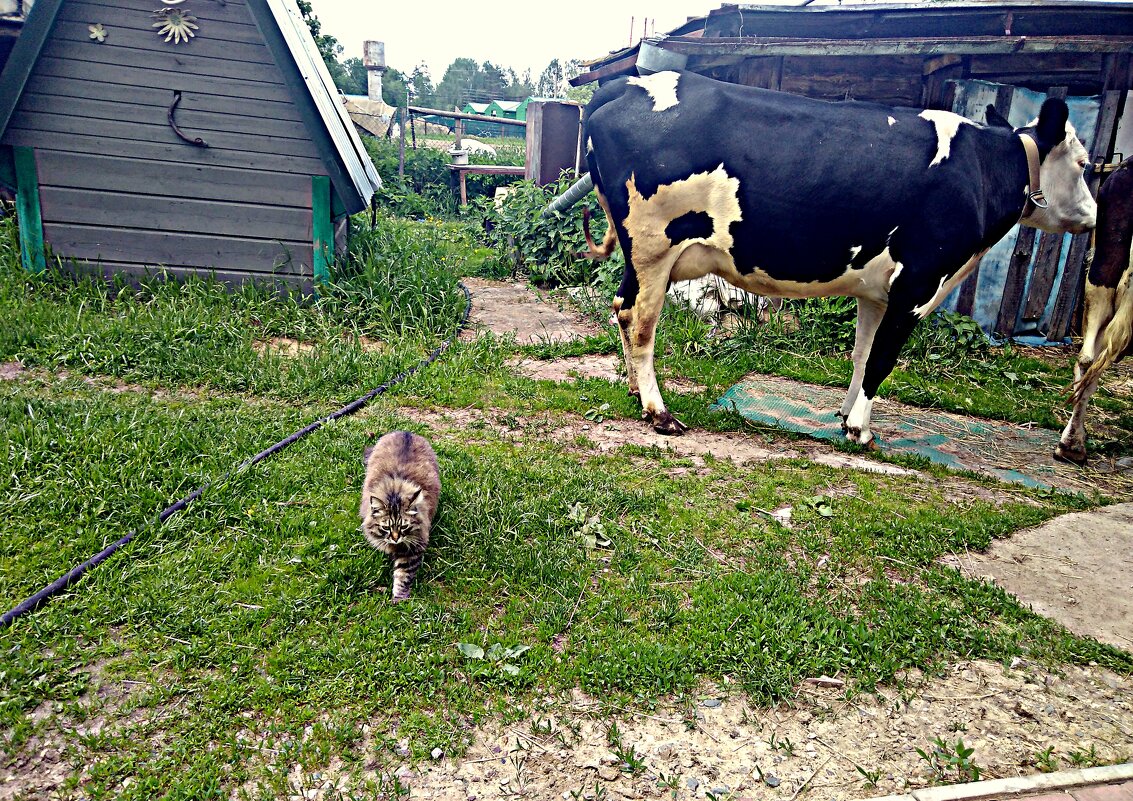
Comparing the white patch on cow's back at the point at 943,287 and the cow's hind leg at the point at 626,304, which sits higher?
the white patch on cow's back at the point at 943,287

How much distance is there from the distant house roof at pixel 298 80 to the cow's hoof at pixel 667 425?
3998 mm

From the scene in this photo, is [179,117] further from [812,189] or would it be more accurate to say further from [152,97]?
[812,189]

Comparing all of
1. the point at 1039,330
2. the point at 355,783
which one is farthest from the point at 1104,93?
the point at 355,783

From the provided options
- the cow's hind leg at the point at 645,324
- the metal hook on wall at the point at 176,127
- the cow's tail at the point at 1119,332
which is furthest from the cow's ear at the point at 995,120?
the metal hook on wall at the point at 176,127

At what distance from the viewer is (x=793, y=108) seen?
5.11 m

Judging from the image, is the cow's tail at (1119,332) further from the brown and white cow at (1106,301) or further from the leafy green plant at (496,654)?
the leafy green plant at (496,654)

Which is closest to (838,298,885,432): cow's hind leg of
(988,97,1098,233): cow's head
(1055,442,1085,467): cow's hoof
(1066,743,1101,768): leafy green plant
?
(988,97,1098,233): cow's head

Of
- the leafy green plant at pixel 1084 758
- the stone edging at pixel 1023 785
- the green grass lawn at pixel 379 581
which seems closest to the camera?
the stone edging at pixel 1023 785

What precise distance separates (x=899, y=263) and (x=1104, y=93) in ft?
15.2

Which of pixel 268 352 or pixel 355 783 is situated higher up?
pixel 268 352

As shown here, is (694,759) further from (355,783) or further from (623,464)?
(623,464)

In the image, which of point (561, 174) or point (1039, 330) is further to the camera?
point (561, 174)

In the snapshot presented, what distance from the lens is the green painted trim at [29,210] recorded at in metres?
6.96

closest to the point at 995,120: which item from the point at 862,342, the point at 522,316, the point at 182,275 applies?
the point at 862,342
